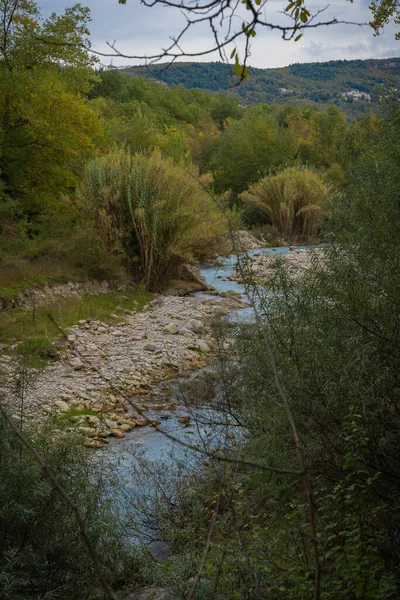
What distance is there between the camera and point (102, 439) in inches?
299

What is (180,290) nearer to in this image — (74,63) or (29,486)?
(74,63)

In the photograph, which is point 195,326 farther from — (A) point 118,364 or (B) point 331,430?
(B) point 331,430

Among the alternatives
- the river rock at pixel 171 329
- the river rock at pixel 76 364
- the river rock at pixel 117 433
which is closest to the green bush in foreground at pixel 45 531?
the river rock at pixel 117 433

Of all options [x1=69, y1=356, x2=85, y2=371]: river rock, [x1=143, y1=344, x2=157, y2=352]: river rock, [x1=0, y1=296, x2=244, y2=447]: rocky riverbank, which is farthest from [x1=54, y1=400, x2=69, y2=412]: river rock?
[x1=143, y1=344, x2=157, y2=352]: river rock

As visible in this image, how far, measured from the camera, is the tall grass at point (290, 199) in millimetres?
29672

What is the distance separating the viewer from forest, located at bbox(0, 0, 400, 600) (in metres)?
3.54

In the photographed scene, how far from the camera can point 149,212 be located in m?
17.5

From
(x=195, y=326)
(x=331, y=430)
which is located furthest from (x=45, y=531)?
(x=195, y=326)

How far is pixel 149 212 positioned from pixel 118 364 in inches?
292

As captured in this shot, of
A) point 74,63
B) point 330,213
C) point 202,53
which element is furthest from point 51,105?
point 202,53

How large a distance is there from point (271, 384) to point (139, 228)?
13329mm

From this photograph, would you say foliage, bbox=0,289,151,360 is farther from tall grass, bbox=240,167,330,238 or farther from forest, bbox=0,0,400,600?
tall grass, bbox=240,167,330,238

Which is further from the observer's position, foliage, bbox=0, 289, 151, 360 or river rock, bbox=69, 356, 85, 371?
foliage, bbox=0, 289, 151, 360

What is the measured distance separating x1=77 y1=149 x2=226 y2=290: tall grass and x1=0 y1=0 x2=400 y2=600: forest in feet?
0.22
